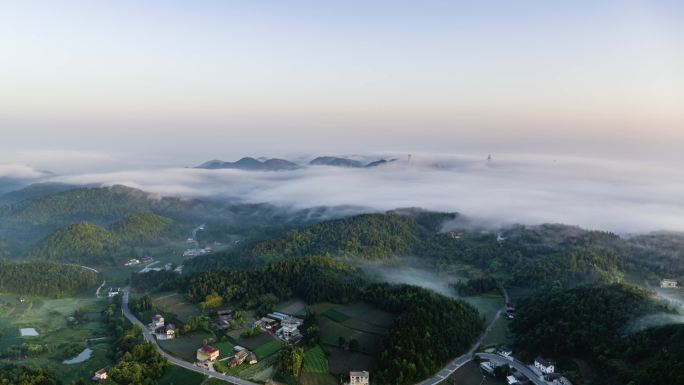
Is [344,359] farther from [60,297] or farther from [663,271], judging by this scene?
[663,271]

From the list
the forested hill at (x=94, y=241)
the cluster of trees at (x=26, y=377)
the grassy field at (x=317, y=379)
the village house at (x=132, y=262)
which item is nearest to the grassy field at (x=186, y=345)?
the cluster of trees at (x=26, y=377)

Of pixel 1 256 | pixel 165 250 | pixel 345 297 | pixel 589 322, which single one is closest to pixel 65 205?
pixel 1 256

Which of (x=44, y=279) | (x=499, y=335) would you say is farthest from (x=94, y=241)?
(x=499, y=335)

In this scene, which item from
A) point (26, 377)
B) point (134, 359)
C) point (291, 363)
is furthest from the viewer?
point (134, 359)

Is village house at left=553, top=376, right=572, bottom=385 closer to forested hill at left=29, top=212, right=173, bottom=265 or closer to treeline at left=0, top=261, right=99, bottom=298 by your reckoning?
treeline at left=0, top=261, right=99, bottom=298

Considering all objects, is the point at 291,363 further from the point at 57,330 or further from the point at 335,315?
the point at 57,330

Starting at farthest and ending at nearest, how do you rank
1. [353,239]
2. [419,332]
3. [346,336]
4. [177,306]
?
[353,239] < [177,306] < [346,336] < [419,332]
